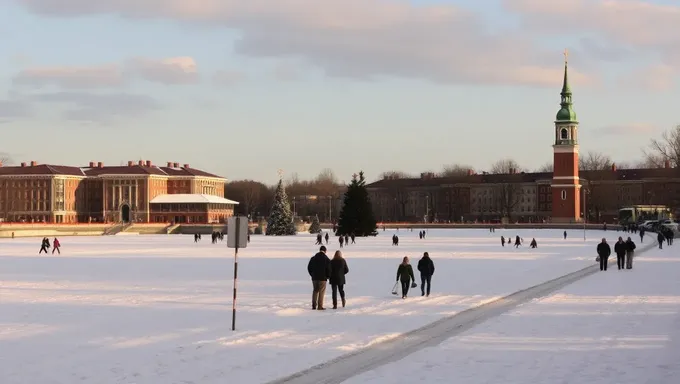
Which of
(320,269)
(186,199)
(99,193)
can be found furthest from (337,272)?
(99,193)

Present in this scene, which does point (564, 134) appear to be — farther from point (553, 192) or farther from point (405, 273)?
point (405, 273)

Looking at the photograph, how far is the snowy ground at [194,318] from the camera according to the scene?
1355 centimetres

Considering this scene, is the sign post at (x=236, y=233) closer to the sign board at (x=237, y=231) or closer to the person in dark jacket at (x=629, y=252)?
the sign board at (x=237, y=231)

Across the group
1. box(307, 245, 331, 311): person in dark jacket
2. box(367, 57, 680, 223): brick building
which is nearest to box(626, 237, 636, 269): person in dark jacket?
box(307, 245, 331, 311): person in dark jacket

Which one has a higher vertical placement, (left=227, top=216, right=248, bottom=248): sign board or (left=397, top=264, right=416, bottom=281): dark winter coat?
(left=227, top=216, right=248, bottom=248): sign board

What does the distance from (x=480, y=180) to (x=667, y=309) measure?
17252 cm

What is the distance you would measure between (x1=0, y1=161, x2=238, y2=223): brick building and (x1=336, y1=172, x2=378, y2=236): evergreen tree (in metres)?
57.5

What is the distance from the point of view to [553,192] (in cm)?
14188

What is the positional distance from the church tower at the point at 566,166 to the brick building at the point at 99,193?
1903 inches

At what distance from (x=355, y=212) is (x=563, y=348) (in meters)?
72.8

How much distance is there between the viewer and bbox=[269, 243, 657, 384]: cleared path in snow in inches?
506

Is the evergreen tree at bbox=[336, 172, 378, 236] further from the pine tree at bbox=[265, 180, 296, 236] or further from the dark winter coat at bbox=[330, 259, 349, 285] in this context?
the dark winter coat at bbox=[330, 259, 349, 285]

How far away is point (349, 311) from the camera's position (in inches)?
817

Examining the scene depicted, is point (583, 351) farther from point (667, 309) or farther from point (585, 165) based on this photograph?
point (585, 165)
